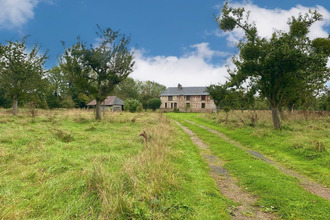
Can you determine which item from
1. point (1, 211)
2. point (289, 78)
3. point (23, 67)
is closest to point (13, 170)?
point (1, 211)

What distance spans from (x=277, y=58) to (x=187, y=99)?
52.1 metres

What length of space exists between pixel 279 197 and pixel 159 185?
9.48 feet

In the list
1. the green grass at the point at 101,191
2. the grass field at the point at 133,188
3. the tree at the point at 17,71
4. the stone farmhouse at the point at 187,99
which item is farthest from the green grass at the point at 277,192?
the stone farmhouse at the point at 187,99

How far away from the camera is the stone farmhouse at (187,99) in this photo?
61994 mm

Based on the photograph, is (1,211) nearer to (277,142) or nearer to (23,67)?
(277,142)

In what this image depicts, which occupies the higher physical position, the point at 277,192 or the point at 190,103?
the point at 190,103

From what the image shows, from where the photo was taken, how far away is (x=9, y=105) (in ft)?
136

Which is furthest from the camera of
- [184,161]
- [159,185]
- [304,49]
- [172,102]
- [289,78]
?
Result: [172,102]

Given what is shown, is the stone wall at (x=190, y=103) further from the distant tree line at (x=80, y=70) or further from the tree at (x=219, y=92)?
the distant tree line at (x=80, y=70)

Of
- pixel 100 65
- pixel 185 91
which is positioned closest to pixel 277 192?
pixel 100 65

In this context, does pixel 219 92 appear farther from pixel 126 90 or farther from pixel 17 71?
pixel 126 90

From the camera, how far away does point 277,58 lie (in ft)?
40.3

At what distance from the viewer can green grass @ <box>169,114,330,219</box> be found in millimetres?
3893

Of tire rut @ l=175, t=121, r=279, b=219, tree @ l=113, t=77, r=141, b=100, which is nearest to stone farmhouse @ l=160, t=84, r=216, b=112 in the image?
tree @ l=113, t=77, r=141, b=100
